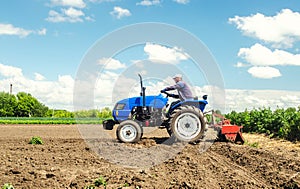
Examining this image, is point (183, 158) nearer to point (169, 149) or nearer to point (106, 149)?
point (169, 149)

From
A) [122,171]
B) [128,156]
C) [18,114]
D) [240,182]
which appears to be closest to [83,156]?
[128,156]

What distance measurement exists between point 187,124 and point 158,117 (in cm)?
100

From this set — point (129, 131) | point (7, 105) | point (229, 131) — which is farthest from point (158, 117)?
point (7, 105)

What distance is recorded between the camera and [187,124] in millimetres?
10148

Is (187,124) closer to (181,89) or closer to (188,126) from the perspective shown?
(188,126)

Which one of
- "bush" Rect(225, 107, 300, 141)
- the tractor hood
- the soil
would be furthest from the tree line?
the soil

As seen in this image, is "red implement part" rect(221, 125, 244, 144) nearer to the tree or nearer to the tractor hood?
the tractor hood

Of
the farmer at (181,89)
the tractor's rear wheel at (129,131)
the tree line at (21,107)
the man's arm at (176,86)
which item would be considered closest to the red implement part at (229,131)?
the farmer at (181,89)

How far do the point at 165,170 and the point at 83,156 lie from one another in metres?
2.42

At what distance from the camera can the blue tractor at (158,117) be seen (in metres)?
10.1

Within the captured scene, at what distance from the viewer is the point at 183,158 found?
7.86 meters

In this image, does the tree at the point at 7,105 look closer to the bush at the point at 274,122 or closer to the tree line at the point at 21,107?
the tree line at the point at 21,107

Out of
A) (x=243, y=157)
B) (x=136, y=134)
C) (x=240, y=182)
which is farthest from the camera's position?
(x=136, y=134)

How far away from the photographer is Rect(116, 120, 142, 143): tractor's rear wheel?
34.3 feet
